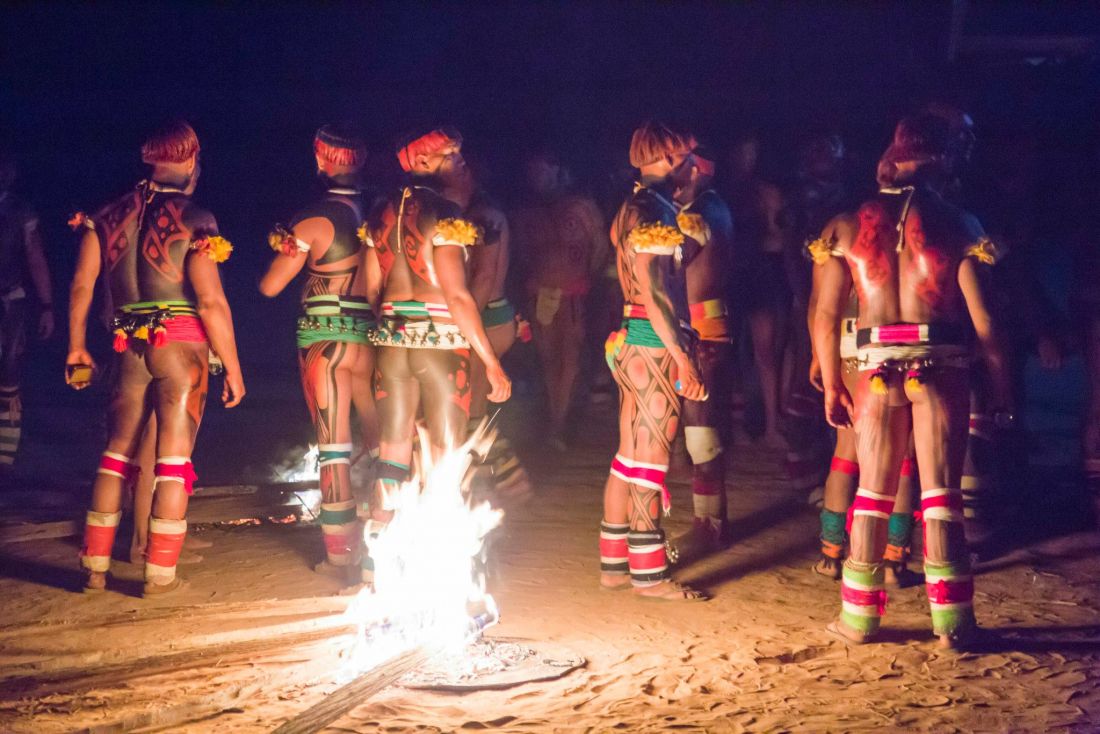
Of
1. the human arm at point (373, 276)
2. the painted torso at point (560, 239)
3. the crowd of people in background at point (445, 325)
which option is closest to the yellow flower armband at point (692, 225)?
the crowd of people in background at point (445, 325)

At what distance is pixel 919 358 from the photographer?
5059 mm

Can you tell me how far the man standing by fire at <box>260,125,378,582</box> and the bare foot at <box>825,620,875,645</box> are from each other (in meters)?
2.61

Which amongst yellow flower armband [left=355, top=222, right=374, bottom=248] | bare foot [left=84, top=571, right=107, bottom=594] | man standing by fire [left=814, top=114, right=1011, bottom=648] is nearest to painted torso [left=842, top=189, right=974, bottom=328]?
man standing by fire [left=814, top=114, right=1011, bottom=648]

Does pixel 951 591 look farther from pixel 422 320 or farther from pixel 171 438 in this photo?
pixel 171 438

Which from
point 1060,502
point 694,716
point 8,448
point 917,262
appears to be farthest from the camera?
point 8,448

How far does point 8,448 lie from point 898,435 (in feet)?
22.8

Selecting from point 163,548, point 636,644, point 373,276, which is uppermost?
point 373,276

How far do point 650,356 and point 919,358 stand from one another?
54.7 inches

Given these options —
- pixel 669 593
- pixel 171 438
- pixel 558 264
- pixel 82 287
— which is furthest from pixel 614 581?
pixel 558 264

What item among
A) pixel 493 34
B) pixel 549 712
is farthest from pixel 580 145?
pixel 549 712

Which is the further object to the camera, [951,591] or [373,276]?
[373,276]

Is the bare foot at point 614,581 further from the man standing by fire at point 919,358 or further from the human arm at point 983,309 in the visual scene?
the human arm at point 983,309

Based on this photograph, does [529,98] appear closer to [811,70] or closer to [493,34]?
[493,34]

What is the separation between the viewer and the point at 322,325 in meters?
6.48
